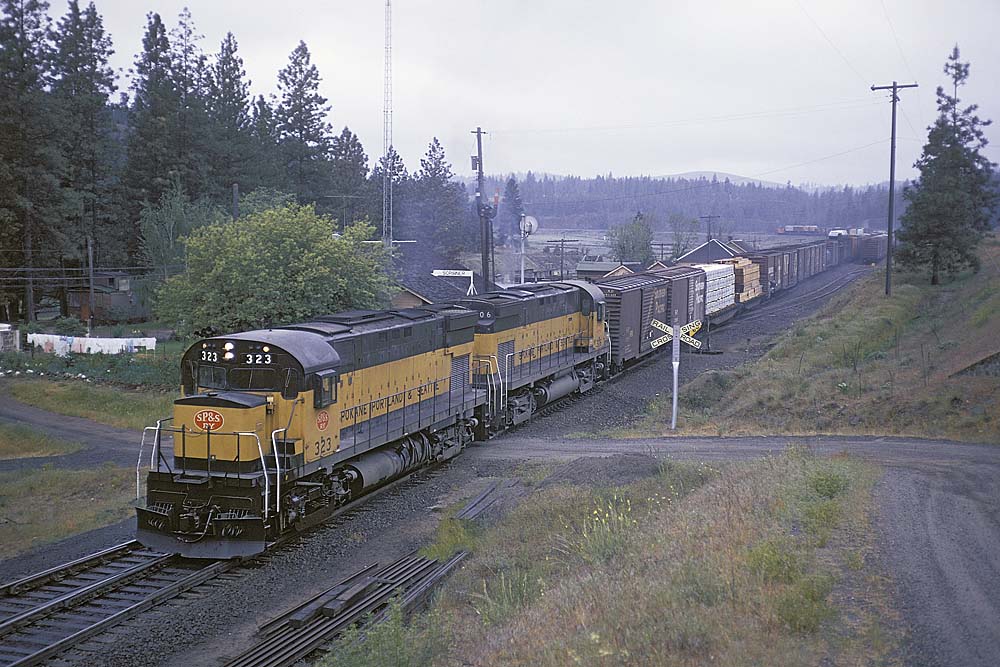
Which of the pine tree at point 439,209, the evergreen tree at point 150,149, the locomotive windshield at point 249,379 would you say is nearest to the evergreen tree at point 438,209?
the pine tree at point 439,209

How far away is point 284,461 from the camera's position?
12.5 meters

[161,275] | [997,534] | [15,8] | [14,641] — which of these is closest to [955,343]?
[997,534]

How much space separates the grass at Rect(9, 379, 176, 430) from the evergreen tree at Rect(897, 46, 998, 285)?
3634 cm

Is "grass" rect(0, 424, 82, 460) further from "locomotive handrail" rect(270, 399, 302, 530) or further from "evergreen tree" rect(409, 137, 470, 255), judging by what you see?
"evergreen tree" rect(409, 137, 470, 255)

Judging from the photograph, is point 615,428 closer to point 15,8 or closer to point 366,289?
point 366,289

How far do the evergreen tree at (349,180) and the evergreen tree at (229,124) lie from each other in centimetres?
615

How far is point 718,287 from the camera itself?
42875 millimetres

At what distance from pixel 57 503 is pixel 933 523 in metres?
15.9

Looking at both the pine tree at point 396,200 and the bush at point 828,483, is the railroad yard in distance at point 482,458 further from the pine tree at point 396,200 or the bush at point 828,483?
the pine tree at point 396,200

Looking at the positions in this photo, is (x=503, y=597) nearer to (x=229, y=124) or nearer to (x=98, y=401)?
(x=98, y=401)

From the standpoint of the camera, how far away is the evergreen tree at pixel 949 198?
4075 centimetres

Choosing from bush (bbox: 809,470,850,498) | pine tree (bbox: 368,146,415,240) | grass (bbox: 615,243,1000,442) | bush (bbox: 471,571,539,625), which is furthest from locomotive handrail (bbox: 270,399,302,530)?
pine tree (bbox: 368,146,415,240)

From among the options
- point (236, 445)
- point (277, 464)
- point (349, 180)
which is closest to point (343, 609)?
point (277, 464)

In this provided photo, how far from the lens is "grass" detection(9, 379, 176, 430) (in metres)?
26.4
